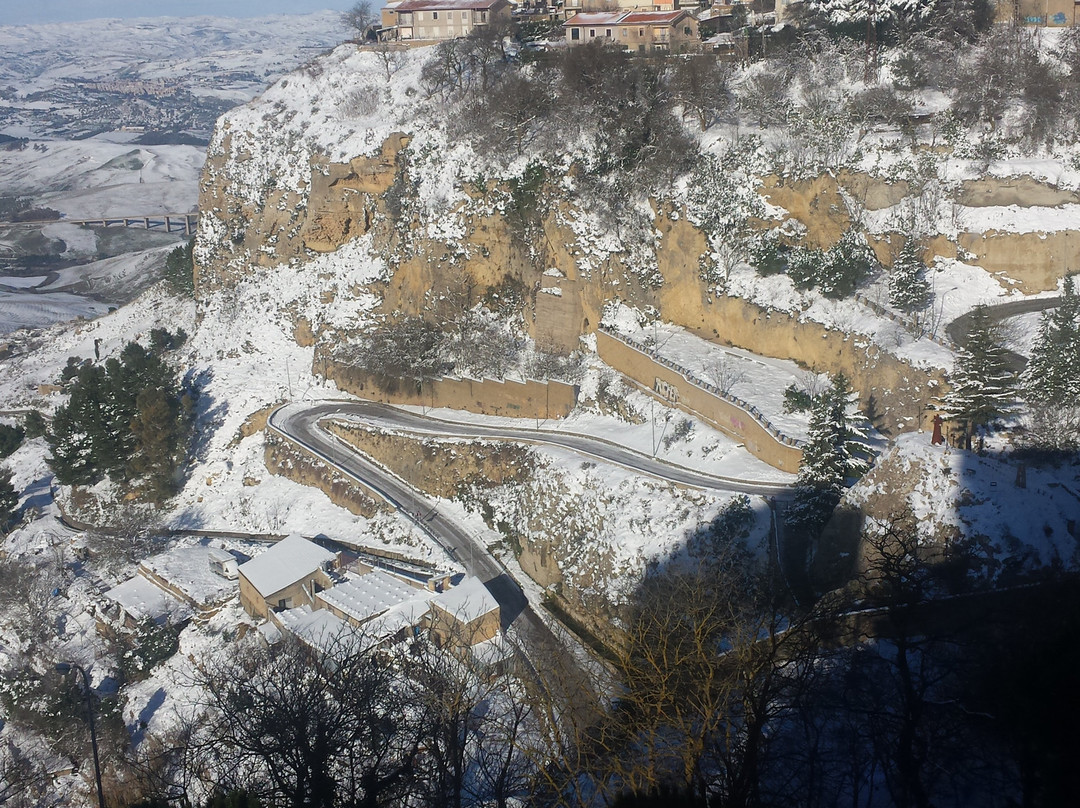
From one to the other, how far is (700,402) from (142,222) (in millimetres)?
91445

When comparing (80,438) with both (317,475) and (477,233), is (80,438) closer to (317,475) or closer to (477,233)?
(317,475)

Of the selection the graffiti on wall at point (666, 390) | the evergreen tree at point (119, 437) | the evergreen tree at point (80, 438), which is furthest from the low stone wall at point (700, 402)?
the evergreen tree at point (80, 438)

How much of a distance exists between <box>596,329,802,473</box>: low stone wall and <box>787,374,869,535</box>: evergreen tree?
1.79 meters

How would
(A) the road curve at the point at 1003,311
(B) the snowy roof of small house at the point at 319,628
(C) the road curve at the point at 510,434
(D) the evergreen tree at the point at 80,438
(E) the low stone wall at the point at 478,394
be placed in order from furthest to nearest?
(D) the evergreen tree at the point at 80,438 < (E) the low stone wall at the point at 478,394 < (A) the road curve at the point at 1003,311 < (C) the road curve at the point at 510,434 < (B) the snowy roof of small house at the point at 319,628

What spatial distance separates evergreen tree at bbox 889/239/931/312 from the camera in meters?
29.2

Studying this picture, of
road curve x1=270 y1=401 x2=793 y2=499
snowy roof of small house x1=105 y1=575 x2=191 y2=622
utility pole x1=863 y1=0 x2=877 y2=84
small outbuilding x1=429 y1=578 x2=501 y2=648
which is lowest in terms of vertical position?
snowy roof of small house x1=105 y1=575 x2=191 y2=622

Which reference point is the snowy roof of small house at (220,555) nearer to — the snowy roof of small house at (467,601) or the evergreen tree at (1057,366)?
the snowy roof of small house at (467,601)

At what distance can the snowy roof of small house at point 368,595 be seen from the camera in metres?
26.4

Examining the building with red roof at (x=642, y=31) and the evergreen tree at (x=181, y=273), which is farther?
the evergreen tree at (x=181, y=273)

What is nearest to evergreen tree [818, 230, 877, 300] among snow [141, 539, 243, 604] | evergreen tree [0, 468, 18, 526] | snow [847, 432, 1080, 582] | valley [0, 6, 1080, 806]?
valley [0, 6, 1080, 806]

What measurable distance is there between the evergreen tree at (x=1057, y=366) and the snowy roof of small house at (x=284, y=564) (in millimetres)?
21361

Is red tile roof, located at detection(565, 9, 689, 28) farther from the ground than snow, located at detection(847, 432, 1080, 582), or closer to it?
farther from the ground

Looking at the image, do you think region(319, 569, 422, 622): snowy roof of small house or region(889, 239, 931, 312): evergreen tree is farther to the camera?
region(889, 239, 931, 312): evergreen tree

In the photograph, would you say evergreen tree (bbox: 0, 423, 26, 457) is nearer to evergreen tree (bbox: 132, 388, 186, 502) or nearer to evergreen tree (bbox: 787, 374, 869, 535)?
evergreen tree (bbox: 132, 388, 186, 502)
